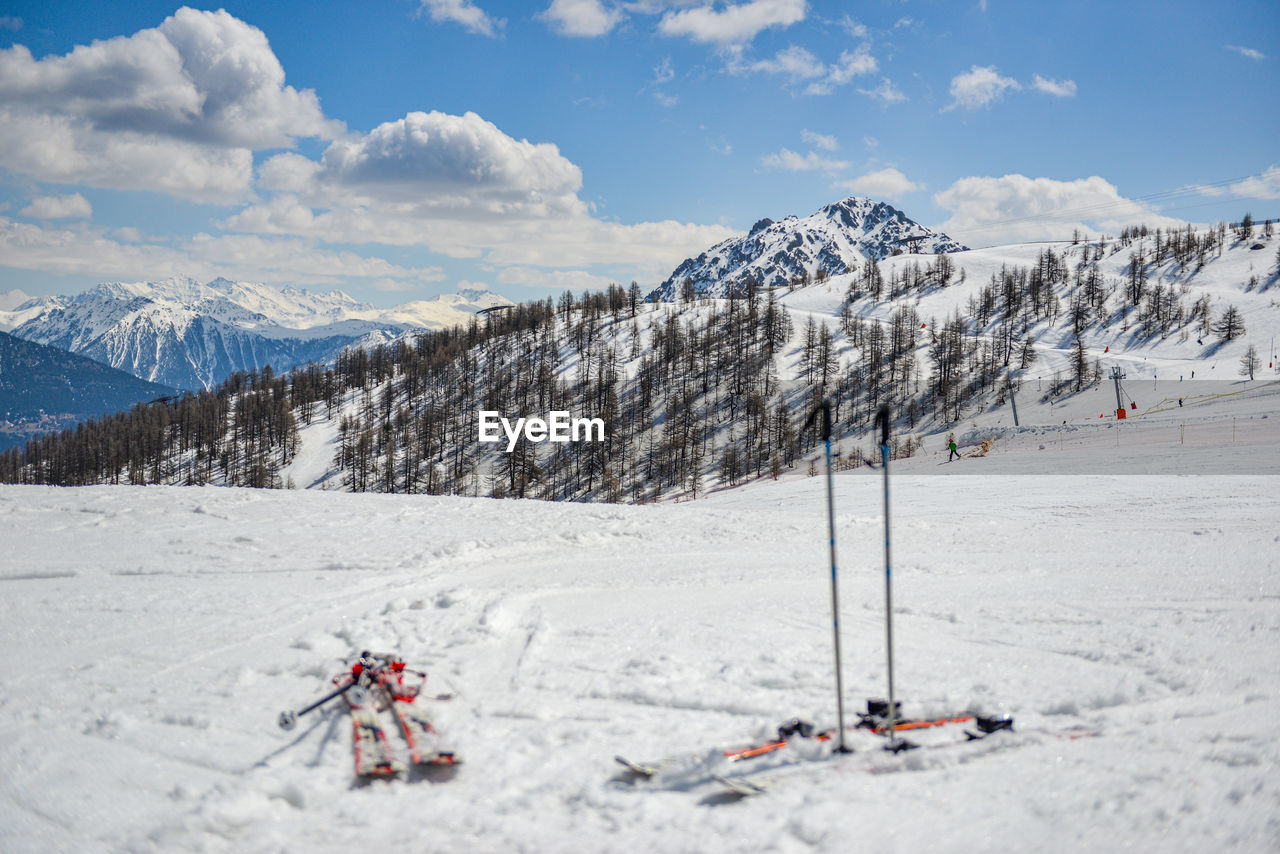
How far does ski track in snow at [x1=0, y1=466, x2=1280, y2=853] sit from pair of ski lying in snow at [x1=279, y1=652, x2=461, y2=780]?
0.56ft

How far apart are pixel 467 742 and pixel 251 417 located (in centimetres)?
17088

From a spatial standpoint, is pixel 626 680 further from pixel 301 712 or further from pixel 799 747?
pixel 301 712

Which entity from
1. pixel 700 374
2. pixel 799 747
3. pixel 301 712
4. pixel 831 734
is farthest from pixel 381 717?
pixel 700 374

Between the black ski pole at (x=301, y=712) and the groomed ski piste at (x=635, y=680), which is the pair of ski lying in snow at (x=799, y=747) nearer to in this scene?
the groomed ski piste at (x=635, y=680)

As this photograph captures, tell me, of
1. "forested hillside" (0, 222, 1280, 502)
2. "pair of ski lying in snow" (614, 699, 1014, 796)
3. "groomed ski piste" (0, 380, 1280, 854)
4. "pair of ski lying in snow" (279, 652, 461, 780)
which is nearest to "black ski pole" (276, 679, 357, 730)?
"pair of ski lying in snow" (279, 652, 461, 780)

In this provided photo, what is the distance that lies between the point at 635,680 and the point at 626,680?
11 cm

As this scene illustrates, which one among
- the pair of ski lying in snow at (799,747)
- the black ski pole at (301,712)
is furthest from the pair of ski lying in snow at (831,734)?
the black ski pole at (301,712)

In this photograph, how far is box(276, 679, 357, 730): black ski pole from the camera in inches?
248

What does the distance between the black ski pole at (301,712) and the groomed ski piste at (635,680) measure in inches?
4.1

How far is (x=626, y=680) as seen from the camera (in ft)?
24.4

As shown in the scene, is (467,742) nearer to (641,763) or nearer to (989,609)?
(641,763)

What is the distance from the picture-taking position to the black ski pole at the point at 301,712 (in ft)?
20.7

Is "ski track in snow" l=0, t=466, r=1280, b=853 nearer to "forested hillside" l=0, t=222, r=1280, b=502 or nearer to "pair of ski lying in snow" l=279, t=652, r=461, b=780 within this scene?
"pair of ski lying in snow" l=279, t=652, r=461, b=780

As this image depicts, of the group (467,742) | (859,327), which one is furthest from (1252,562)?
(859,327)
